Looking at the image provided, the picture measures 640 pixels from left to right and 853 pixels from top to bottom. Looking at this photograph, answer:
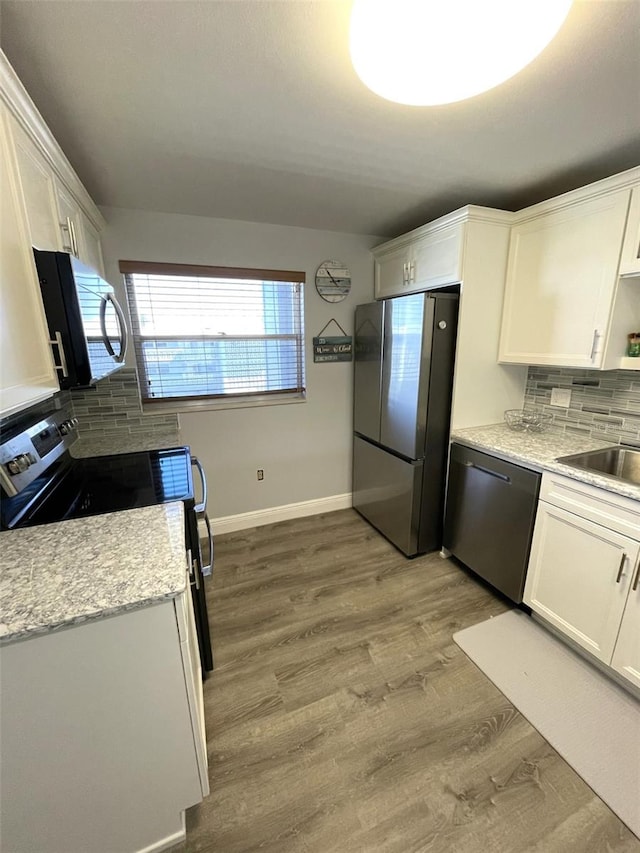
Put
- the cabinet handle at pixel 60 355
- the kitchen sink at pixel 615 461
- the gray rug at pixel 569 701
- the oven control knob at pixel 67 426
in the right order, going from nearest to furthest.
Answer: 1. the cabinet handle at pixel 60 355
2. the gray rug at pixel 569 701
3. the oven control knob at pixel 67 426
4. the kitchen sink at pixel 615 461

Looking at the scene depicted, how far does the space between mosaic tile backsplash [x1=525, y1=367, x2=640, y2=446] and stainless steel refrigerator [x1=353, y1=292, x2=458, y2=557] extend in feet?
2.22

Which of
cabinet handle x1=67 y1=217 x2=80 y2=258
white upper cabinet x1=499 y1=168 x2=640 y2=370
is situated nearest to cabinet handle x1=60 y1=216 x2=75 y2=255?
cabinet handle x1=67 y1=217 x2=80 y2=258

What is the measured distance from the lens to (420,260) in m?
2.31

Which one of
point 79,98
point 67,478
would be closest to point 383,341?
point 79,98

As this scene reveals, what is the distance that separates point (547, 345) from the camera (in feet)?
6.47

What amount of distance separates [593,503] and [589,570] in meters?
0.32

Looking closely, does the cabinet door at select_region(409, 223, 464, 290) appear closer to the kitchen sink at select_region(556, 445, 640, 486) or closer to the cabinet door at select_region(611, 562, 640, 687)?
the kitchen sink at select_region(556, 445, 640, 486)

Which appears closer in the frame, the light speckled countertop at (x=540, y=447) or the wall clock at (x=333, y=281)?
the light speckled countertop at (x=540, y=447)

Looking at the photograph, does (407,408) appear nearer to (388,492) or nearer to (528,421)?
(388,492)

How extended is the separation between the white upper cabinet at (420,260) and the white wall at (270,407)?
164 millimetres

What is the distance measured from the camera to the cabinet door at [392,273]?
2.46m

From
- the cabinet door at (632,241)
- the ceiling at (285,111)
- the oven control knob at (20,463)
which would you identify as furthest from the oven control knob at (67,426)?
the cabinet door at (632,241)

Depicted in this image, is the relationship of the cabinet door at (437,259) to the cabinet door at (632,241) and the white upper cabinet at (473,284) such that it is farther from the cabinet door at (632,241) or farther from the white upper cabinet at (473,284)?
the cabinet door at (632,241)

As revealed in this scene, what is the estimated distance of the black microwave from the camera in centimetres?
108
